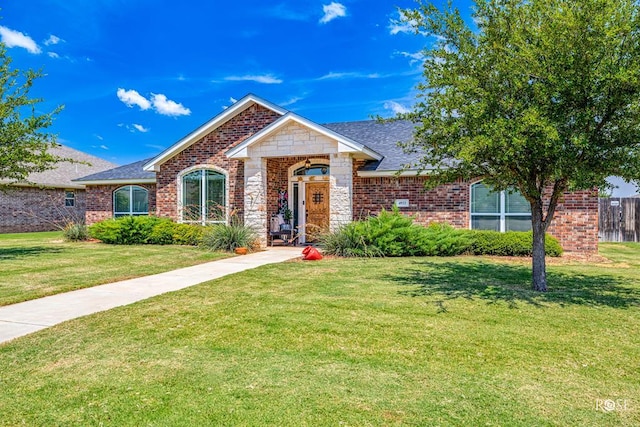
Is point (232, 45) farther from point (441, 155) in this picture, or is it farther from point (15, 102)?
point (441, 155)

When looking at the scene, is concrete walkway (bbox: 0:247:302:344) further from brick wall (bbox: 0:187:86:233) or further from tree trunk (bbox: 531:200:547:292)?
brick wall (bbox: 0:187:86:233)

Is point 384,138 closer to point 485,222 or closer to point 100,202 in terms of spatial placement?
point 485,222

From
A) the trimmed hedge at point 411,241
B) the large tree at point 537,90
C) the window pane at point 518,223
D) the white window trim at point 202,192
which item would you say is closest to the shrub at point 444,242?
the trimmed hedge at point 411,241

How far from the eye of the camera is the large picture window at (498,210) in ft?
45.2

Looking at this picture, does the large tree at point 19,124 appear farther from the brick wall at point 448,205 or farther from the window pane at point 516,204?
the window pane at point 516,204

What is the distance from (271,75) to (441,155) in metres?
17.7

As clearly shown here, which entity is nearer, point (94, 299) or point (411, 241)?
point (94, 299)

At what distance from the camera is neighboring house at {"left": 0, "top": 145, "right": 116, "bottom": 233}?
79.5 feet

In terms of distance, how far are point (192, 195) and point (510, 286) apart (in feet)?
43.0

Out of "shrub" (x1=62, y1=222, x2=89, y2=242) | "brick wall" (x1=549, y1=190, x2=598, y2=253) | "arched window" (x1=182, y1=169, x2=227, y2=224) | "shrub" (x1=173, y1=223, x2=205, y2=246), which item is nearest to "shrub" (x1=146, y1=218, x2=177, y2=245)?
"shrub" (x1=173, y1=223, x2=205, y2=246)

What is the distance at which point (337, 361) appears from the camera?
4094mm

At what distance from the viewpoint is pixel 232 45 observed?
19781mm

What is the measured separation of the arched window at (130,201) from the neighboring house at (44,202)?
16.7 feet

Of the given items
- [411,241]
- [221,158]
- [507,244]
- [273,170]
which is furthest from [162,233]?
[507,244]
